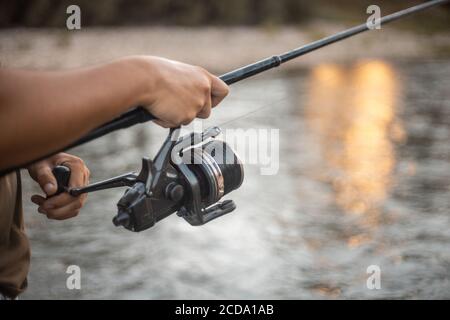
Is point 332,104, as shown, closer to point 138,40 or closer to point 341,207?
point 341,207

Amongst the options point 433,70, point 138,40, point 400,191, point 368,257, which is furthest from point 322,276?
point 138,40

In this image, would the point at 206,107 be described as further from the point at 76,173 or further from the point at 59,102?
the point at 76,173

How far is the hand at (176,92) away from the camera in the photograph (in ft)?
3.34

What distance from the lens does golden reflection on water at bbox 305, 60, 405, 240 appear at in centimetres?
442

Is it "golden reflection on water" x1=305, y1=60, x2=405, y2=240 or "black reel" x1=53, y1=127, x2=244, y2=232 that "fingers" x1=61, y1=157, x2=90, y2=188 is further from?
"golden reflection on water" x1=305, y1=60, x2=405, y2=240

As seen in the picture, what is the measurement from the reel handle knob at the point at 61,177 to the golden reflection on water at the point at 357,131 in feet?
7.97

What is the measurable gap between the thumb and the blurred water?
0.72 metres

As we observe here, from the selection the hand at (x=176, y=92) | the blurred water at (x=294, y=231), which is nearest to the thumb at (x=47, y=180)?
the hand at (x=176, y=92)

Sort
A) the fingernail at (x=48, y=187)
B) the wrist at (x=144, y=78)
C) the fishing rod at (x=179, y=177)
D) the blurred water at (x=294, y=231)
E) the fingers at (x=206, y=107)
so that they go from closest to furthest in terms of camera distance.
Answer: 1. the wrist at (x=144, y=78)
2. the fingers at (x=206, y=107)
3. the fishing rod at (x=179, y=177)
4. the fingernail at (x=48, y=187)
5. the blurred water at (x=294, y=231)

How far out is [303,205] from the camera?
13.8 ft

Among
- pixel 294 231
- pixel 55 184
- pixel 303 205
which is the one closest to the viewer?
pixel 55 184

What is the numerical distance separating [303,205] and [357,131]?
6.28 ft

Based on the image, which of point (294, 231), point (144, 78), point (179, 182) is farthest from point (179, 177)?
point (294, 231)

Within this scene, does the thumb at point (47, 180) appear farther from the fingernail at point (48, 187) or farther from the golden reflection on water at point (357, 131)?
the golden reflection on water at point (357, 131)
